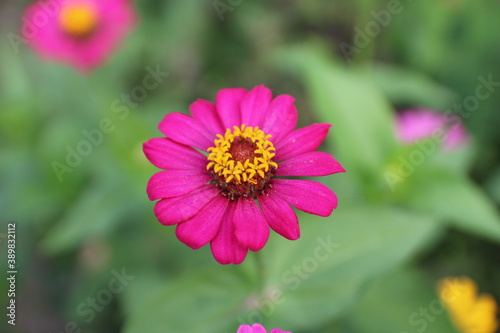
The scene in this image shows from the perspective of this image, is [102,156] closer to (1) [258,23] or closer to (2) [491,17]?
(1) [258,23]

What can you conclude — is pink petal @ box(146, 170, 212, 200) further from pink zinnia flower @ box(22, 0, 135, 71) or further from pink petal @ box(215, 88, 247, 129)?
pink zinnia flower @ box(22, 0, 135, 71)

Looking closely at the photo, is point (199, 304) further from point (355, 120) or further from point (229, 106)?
point (355, 120)

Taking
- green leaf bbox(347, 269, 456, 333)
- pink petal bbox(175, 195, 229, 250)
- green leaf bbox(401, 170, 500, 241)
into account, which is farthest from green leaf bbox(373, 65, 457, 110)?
pink petal bbox(175, 195, 229, 250)

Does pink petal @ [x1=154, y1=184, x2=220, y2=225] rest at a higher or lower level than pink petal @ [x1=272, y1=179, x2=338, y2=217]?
higher

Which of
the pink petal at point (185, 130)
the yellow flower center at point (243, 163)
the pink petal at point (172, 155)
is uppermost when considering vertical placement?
the pink petal at point (185, 130)

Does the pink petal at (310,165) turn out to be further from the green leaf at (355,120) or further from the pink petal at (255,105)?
the green leaf at (355,120)

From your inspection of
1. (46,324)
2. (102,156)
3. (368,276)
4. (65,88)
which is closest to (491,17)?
(368,276)

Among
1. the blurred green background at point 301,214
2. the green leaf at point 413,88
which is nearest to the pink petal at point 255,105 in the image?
the blurred green background at point 301,214
